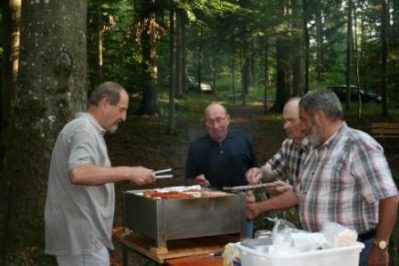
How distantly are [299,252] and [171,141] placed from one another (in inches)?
480

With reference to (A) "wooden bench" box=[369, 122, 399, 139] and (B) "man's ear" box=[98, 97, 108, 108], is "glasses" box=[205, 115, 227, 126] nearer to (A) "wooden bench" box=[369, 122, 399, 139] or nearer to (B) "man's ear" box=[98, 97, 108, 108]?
(B) "man's ear" box=[98, 97, 108, 108]

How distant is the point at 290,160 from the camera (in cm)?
405

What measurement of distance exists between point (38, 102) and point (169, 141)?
33.3 ft

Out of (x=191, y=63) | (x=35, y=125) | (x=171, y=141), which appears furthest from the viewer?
(x=191, y=63)

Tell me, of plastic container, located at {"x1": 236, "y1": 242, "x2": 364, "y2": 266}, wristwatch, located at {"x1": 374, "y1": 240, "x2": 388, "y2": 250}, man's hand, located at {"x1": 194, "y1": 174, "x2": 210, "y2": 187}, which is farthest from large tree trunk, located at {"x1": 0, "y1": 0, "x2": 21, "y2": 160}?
plastic container, located at {"x1": 236, "y1": 242, "x2": 364, "y2": 266}

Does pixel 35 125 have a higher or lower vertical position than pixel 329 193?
higher

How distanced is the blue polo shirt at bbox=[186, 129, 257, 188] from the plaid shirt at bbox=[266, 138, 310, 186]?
36cm

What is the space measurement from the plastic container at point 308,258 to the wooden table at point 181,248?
668 mm

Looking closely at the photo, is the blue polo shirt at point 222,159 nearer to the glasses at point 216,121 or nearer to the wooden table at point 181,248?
the glasses at point 216,121

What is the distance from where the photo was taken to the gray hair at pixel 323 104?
2.83m

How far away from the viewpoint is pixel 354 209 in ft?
9.23

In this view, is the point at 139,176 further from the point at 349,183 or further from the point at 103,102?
the point at 349,183

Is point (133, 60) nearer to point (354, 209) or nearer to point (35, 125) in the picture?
point (35, 125)

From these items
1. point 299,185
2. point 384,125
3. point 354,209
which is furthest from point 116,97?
point 384,125
